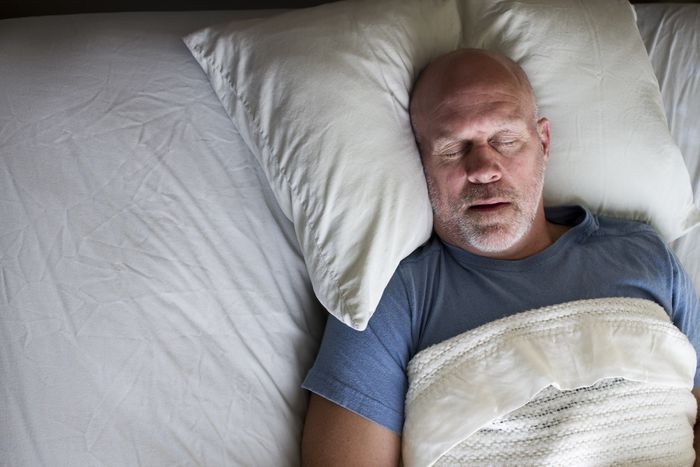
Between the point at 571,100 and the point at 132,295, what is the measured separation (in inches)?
32.7

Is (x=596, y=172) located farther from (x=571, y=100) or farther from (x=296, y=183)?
(x=296, y=183)

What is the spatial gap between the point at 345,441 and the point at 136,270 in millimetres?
421

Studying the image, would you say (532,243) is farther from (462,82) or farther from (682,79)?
(682,79)

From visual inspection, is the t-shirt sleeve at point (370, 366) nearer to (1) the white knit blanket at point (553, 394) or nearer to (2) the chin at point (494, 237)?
(1) the white knit blanket at point (553, 394)

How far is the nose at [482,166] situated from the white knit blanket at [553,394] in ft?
0.75

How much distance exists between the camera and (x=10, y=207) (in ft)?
4.01

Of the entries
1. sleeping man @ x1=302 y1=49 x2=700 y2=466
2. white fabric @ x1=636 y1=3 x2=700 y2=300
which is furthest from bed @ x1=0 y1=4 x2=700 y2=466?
white fabric @ x1=636 y1=3 x2=700 y2=300

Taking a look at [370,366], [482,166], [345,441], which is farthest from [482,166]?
[345,441]

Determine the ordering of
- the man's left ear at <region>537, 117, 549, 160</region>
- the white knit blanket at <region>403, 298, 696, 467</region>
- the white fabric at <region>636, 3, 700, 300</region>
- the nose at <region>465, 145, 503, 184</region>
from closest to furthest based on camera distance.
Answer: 1. the white knit blanket at <region>403, 298, 696, 467</region>
2. the nose at <region>465, 145, 503, 184</region>
3. the man's left ear at <region>537, 117, 549, 160</region>
4. the white fabric at <region>636, 3, 700, 300</region>

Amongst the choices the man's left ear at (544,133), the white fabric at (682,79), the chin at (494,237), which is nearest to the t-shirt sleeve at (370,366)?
the chin at (494,237)

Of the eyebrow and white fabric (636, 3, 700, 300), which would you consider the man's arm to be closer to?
the eyebrow

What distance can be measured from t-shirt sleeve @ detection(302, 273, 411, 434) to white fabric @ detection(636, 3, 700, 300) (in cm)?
64

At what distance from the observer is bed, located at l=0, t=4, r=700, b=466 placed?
1135 millimetres

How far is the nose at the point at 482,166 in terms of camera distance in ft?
4.09
